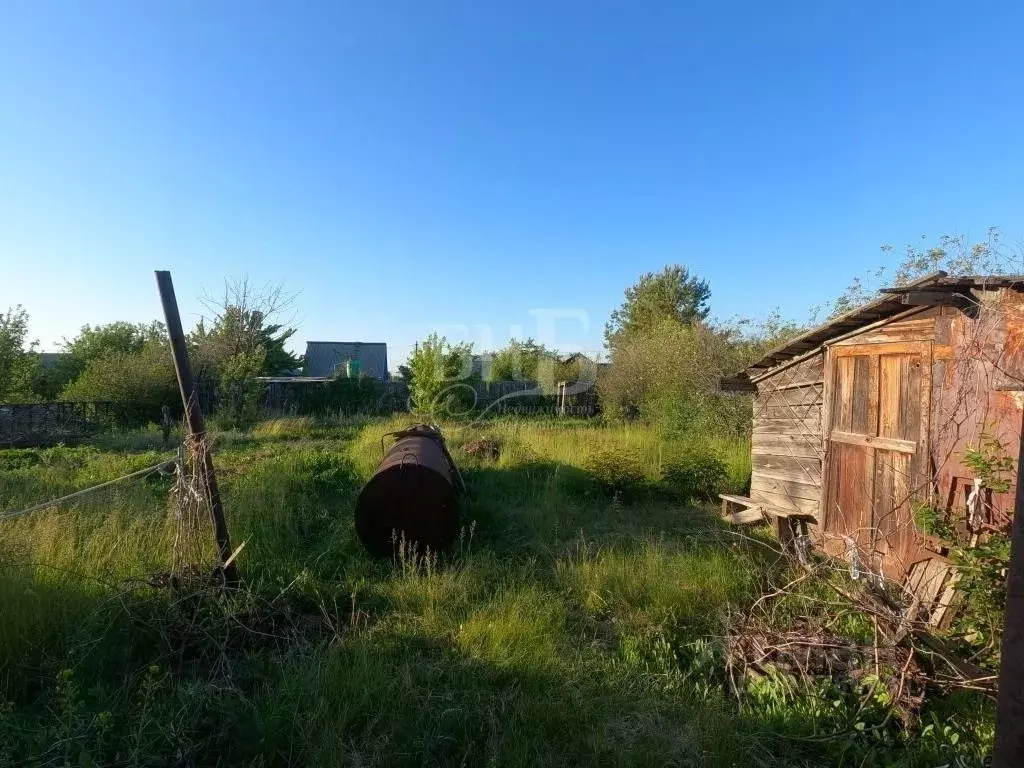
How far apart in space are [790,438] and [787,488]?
2.15 ft

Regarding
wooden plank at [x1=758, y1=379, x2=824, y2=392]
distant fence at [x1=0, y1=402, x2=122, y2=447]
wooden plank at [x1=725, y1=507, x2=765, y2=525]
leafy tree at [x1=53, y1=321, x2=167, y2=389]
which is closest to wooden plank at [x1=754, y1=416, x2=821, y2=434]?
wooden plank at [x1=758, y1=379, x2=824, y2=392]

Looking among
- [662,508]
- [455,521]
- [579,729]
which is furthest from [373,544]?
[662,508]

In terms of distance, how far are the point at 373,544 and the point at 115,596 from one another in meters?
2.42

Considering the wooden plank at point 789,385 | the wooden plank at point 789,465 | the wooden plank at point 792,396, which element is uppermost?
the wooden plank at point 789,385

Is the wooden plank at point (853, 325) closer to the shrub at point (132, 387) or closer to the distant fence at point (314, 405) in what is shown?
the distant fence at point (314, 405)

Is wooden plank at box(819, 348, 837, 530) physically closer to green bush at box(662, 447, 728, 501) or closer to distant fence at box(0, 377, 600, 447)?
green bush at box(662, 447, 728, 501)

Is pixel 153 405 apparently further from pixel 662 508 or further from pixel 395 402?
pixel 662 508

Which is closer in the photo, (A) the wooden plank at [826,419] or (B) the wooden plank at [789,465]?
(A) the wooden plank at [826,419]

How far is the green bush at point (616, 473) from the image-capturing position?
9.30 m

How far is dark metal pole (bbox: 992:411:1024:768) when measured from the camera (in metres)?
0.94

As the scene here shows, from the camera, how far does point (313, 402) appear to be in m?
20.9

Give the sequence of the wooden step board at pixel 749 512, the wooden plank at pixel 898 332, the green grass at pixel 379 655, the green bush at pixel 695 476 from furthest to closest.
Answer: the green bush at pixel 695 476 < the wooden step board at pixel 749 512 < the wooden plank at pixel 898 332 < the green grass at pixel 379 655

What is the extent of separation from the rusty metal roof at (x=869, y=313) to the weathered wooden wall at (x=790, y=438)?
19 centimetres

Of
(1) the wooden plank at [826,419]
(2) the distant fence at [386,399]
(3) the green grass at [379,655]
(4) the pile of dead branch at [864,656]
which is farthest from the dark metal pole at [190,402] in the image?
(2) the distant fence at [386,399]
